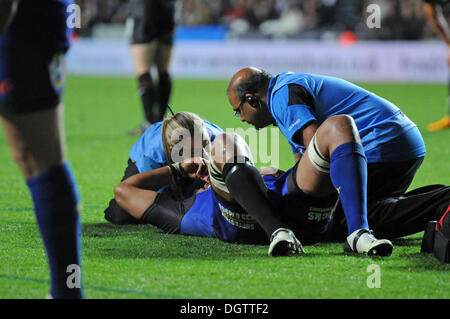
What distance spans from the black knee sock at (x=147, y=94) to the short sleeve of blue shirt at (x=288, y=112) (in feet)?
18.2

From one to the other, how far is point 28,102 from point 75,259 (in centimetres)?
59

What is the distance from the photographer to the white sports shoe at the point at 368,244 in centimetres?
363

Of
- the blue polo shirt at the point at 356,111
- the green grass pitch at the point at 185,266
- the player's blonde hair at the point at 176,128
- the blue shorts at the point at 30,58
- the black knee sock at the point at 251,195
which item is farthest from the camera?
the player's blonde hair at the point at 176,128

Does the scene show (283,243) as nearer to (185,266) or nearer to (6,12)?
(185,266)

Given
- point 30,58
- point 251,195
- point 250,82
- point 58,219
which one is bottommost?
point 251,195

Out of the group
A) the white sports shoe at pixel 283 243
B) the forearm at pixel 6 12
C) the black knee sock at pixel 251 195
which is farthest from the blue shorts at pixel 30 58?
the white sports shoe at pixel 283 243

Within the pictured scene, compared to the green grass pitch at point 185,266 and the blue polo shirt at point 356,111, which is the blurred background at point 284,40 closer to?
the green grass pitch at point 185,266

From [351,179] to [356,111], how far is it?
23.8 inches

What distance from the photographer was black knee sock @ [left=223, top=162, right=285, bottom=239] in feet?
12.4

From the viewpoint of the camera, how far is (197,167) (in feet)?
14.8

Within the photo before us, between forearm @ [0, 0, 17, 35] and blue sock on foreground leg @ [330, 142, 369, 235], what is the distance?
1.71 m

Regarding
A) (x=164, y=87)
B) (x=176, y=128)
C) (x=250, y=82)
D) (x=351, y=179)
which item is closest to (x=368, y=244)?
(x=351, y=179)

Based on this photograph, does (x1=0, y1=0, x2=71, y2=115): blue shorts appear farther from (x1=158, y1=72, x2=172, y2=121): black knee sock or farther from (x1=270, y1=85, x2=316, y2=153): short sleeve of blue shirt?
(x1=158, y1=72, x2=172, y2=121): black knee sock

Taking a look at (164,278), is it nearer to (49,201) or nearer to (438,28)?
(49,201)
